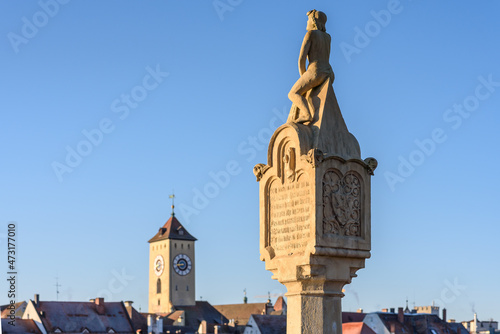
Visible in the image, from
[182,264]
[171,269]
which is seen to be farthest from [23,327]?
[182,264]

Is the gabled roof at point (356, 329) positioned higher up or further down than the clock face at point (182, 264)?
further down

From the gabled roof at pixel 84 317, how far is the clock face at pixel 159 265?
59.0m

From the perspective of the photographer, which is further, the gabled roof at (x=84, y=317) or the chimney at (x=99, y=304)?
the chimney at (x=99, y=304)

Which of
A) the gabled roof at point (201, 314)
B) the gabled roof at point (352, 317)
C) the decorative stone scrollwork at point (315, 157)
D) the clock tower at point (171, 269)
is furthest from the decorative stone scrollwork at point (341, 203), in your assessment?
the clock tower at point (171, 269)

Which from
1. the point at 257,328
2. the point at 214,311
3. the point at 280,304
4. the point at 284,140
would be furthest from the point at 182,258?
the point at 284,140

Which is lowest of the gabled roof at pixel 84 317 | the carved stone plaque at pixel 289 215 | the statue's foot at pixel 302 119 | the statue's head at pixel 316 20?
the gabled roof at pixel 84 317

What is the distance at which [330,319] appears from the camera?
13.1 metres

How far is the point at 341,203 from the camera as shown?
13.0 m

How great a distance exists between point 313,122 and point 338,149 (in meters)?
0.51

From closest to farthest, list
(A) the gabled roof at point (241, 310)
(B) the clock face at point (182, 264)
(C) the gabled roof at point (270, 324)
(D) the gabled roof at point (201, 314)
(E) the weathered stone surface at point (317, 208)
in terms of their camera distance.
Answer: (E) the weathered stone surface at point (317, 208) < (C) the gabled roof at point (270, 324) < (D) the gabled roof at point (201, 314) < (A) the gabled roof at point (241, 310) < (B) the clock face at point (182, 264)

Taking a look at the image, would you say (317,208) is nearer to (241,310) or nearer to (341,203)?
(341,203)

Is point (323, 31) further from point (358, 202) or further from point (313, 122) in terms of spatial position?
point (358, 202)

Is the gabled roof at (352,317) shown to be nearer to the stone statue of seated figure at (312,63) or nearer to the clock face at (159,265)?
the clock face at (159,265)

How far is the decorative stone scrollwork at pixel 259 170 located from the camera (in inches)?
548
